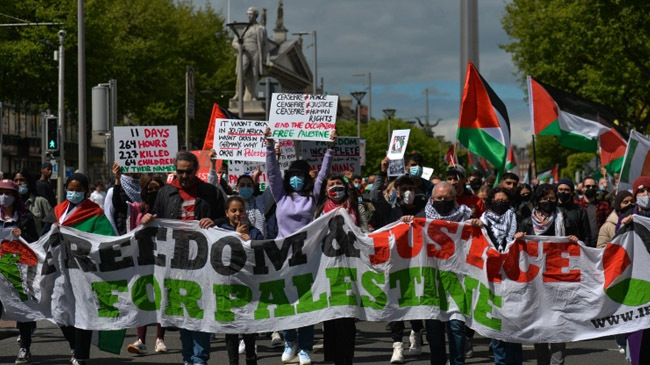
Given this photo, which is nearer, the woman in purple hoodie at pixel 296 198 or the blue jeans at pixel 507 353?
the blue jeans at pixel 507 353

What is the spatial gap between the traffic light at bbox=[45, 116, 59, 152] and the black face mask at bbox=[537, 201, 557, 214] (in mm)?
17601

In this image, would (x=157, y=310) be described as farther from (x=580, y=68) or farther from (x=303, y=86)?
(x=303, y=86)

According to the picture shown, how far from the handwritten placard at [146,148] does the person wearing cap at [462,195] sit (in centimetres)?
330

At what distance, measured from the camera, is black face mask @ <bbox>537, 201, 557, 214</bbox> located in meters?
9.87

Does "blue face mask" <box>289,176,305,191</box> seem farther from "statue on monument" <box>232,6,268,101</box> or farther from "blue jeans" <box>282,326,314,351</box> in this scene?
"statue on monument" <box>232,6,268,101</box>

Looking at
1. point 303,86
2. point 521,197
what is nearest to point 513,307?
point 521,197

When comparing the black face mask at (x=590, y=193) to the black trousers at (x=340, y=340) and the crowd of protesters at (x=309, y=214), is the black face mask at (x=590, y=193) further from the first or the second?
the black trousers at (x=340, y=340)

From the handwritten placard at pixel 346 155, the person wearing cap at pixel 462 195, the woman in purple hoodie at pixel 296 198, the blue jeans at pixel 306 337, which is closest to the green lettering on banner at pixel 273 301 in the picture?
the woman in purple hoodie at pixel 296 198

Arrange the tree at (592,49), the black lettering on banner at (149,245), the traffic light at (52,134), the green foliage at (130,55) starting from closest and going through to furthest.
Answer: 1. the black lettering on banner at (149,245)
2. the traffic light at (52,134)
3. the tree at (592,49)
4. the green foliage at (130,55)

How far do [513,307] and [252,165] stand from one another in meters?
7.95

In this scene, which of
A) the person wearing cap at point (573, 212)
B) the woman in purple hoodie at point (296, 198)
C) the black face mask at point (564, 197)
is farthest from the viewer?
the black face mask at point (564, 197)

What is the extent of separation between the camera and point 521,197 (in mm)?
12945

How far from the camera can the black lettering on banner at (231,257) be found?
9.39 metres

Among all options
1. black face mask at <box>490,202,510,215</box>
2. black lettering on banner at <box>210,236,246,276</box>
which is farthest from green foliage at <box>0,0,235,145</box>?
black face mask at <box>490,202,510,215</box>
